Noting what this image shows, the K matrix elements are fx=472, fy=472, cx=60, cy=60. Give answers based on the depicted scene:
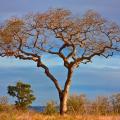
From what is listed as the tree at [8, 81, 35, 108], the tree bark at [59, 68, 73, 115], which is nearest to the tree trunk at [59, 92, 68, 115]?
the tree bark at [59, 68, 73, 115]

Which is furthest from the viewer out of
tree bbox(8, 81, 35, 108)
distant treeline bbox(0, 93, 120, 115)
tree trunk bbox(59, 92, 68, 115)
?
tree bbox(8, 81, 35, 108)

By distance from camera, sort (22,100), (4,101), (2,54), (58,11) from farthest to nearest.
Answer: (22,100), (2,54), (58,11), (4,101)

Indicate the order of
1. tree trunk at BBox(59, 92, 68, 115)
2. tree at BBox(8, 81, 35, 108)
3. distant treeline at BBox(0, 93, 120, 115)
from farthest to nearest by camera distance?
tree at BBox(8, 81, 35, 108)
tree trunk at BBox(59, 92, 68, 115)
distant treeline at BBox(0, 93, 120, 115)

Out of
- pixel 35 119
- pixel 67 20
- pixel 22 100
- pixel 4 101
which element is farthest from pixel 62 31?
pixel 35 119

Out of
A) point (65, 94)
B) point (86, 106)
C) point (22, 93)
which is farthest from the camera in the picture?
point (22, 93)

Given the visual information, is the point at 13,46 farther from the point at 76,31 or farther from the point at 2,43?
the point at 76,31

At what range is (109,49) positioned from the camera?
131 feet

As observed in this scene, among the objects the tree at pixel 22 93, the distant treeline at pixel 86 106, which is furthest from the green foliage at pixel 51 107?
the tree at pixel 22 93

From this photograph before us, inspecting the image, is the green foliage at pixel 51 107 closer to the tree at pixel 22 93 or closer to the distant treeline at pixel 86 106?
the distant treeline at pixel 86 106

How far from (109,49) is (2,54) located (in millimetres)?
9071

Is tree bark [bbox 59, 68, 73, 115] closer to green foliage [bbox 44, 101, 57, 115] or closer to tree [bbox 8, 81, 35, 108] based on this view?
green foliage [bbox 44, 101, 57, 115]

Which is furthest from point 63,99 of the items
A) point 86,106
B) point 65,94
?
point 86,106

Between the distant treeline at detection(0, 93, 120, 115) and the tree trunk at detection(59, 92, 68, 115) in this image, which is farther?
the tree trunk at detection(59, 92, 68, 115)

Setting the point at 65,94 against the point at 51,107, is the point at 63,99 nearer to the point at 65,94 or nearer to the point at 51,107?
the point at 65,94
